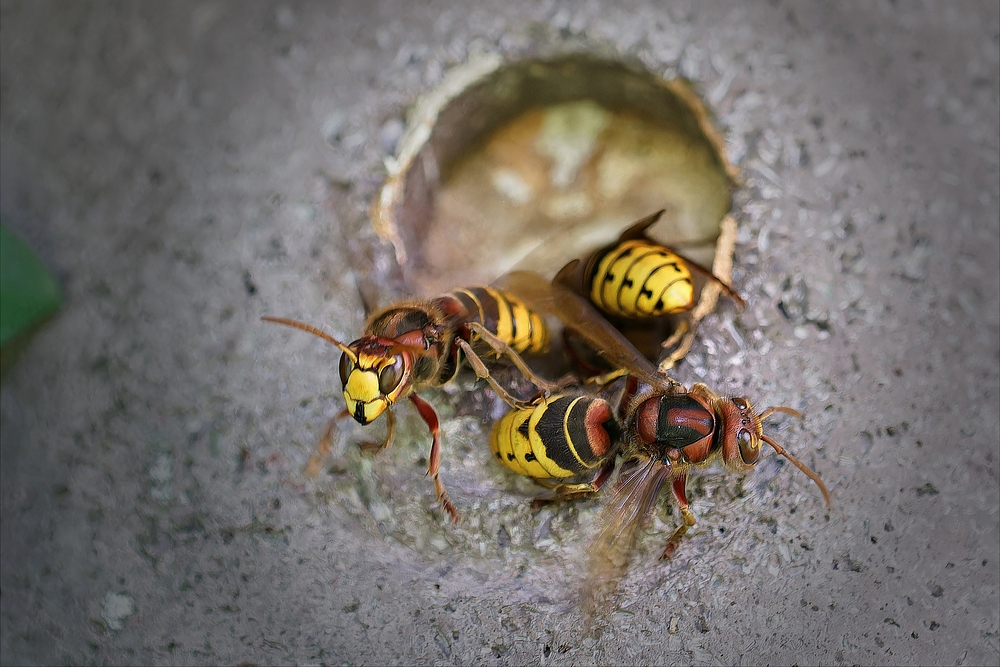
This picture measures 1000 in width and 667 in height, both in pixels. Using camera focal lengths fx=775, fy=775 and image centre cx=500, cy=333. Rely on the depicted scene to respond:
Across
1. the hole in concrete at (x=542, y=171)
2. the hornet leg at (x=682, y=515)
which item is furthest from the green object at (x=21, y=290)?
the hornet leg at (x=682, y=515)

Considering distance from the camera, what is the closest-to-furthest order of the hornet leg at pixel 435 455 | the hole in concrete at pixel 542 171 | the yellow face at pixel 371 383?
1. the yellow face at pixel 371 383
2. the hornet leg at pixel 435 455
3. the hole in concrete at pixel 542 171

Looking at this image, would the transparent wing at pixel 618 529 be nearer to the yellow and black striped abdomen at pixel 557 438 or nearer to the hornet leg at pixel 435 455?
the yellow and black striped abdomen at pixel 557 438

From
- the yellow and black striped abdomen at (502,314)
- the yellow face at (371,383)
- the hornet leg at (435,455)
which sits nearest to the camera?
the yellow face at (371,383)

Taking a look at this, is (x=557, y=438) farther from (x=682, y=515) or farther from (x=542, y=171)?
(x=542, y=171)

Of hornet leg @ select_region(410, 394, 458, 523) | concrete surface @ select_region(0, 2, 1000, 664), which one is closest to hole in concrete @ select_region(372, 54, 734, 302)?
concrete surface @ select_region(0, 2, 1000, 664)

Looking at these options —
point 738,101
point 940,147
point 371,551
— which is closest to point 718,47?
point 738,101

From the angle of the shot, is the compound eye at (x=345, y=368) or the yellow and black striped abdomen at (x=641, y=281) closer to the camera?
the compound eye at (x=345, y=368)
